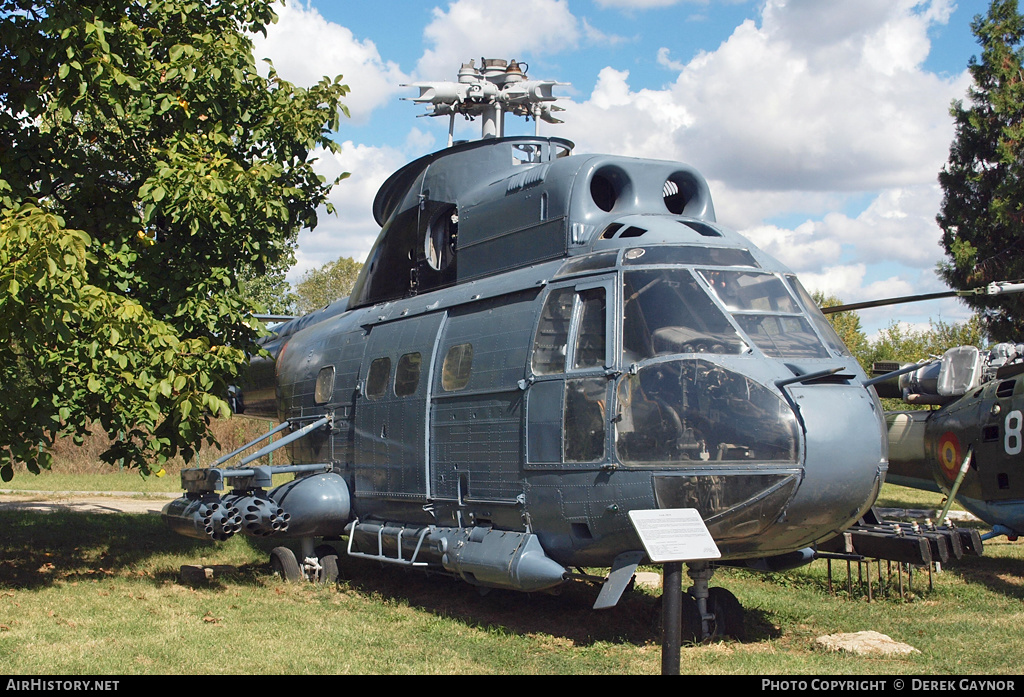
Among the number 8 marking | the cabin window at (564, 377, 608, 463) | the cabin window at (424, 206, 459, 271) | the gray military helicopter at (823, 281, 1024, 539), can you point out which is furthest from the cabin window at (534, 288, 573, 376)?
the number 8 marking

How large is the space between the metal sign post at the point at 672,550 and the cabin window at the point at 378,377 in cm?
475

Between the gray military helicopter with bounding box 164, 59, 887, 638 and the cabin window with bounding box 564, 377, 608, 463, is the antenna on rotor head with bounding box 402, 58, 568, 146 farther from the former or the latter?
the cabin window with bounding box 564, 377, 608, 463

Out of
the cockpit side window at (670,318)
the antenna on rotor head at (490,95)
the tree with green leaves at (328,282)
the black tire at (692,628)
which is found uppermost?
the tree with green leaves at (328,282)

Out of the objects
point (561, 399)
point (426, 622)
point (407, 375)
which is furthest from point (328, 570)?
point (561, 399)

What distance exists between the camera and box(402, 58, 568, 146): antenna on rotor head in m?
11.6

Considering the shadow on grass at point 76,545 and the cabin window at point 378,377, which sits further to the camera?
the shadow on grass at point 76,545

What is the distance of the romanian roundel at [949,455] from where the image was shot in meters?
12.6

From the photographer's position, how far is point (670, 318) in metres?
7.25

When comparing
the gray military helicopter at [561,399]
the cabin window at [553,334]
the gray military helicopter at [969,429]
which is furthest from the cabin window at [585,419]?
the gray military helicopter at [969,429]

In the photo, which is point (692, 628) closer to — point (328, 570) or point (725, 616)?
point (725, 616)

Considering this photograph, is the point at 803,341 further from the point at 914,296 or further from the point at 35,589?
the point at 35,589

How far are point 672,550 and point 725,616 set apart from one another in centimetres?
305

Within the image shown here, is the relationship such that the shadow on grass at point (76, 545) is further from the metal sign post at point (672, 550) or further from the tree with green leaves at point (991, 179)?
the tree with green leaves at point (991, 179)

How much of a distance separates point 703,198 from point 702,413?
3.03 metres
